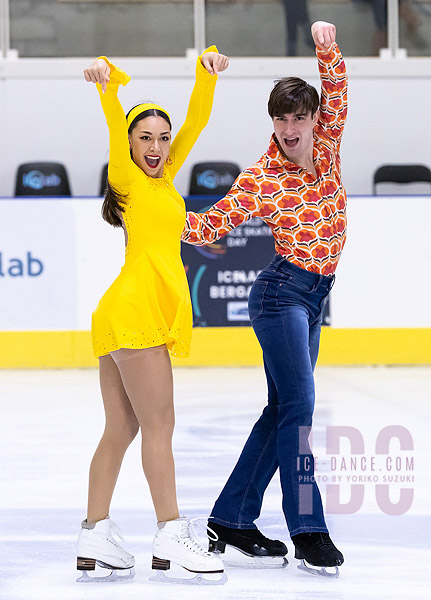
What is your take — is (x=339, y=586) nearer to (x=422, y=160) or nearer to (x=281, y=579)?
(x=281, y=579)

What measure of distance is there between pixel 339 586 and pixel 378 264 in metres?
5.23

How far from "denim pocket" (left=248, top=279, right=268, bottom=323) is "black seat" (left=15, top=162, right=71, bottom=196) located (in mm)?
5987

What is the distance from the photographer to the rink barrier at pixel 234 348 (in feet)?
24.4

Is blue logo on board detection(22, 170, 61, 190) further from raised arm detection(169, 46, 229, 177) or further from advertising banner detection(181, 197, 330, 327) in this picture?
raised arm detection(169, 46, 229, 177)

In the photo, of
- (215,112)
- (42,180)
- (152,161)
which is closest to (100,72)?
(152,161)

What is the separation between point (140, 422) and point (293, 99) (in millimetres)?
909

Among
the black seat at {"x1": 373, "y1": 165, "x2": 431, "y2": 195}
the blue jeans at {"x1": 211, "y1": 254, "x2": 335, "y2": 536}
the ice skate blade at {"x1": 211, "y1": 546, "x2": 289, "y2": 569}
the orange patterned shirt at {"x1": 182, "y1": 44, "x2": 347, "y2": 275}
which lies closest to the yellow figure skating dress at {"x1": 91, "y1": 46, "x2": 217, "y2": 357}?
the orange patterned shirt at {"x1": 182, "y1": 44, "x2": 347, "y2": 275}

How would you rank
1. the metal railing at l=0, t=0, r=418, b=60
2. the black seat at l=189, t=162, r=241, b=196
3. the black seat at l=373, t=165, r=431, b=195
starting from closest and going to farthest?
the black seat at l=189, t=162, r=241, b=196 → the black seat at l=373, t=165, r=431, b=195 → the metal railing at l=0, t=0, r=418, b=60

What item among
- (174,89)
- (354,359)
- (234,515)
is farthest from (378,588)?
(174,89)

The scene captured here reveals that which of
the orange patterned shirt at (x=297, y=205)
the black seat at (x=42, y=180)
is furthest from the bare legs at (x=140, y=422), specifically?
the black seat at (x=42, y=180)

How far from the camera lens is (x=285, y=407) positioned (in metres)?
2.62

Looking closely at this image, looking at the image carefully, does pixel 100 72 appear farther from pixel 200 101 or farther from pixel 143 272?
pixel 143 272

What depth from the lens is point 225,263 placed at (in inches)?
294

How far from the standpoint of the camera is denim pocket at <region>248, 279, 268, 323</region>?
2.70 m
